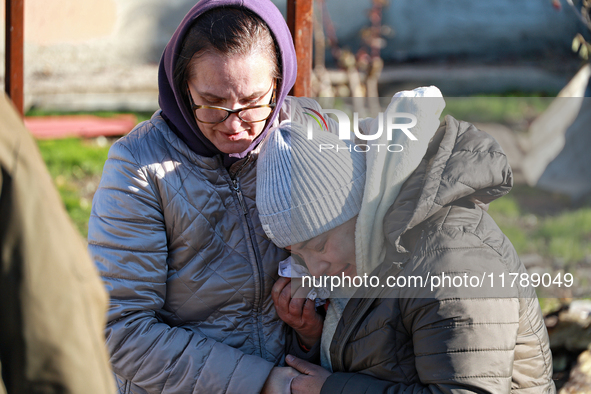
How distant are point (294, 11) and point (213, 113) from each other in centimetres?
89

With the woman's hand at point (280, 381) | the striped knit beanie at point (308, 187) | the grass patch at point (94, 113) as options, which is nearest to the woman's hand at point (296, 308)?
the woman's hand at point (280, 381)

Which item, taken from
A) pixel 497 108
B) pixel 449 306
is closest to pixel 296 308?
pixel 449 306

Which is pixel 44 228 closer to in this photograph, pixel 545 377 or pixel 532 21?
pixel 545 377

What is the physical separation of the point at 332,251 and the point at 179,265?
51 centimetres

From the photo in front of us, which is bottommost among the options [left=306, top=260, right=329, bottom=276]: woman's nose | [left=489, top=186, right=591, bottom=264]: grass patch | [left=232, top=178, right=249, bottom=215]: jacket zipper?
[left=489, top=186, right=591, bottom=264]: grass patch

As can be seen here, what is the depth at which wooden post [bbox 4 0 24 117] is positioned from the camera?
7.79ft

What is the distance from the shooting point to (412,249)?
1.50 metres

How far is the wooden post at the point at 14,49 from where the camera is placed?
238 cm

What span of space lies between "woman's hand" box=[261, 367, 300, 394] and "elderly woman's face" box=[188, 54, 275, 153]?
74cm

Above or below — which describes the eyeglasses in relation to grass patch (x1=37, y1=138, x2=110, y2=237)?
above

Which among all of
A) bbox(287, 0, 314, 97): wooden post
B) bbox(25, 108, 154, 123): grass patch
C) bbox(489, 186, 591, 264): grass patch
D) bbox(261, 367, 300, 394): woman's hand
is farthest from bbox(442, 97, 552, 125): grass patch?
bbox(261, 367, 300, 394): woman's hand

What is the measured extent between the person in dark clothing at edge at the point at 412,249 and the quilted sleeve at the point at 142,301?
0.90ft

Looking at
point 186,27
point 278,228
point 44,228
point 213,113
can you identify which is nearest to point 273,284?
point 278,228

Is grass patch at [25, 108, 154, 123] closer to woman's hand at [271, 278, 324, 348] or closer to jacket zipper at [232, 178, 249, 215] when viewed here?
jacket zipper at [232, 178, 249, 215]
